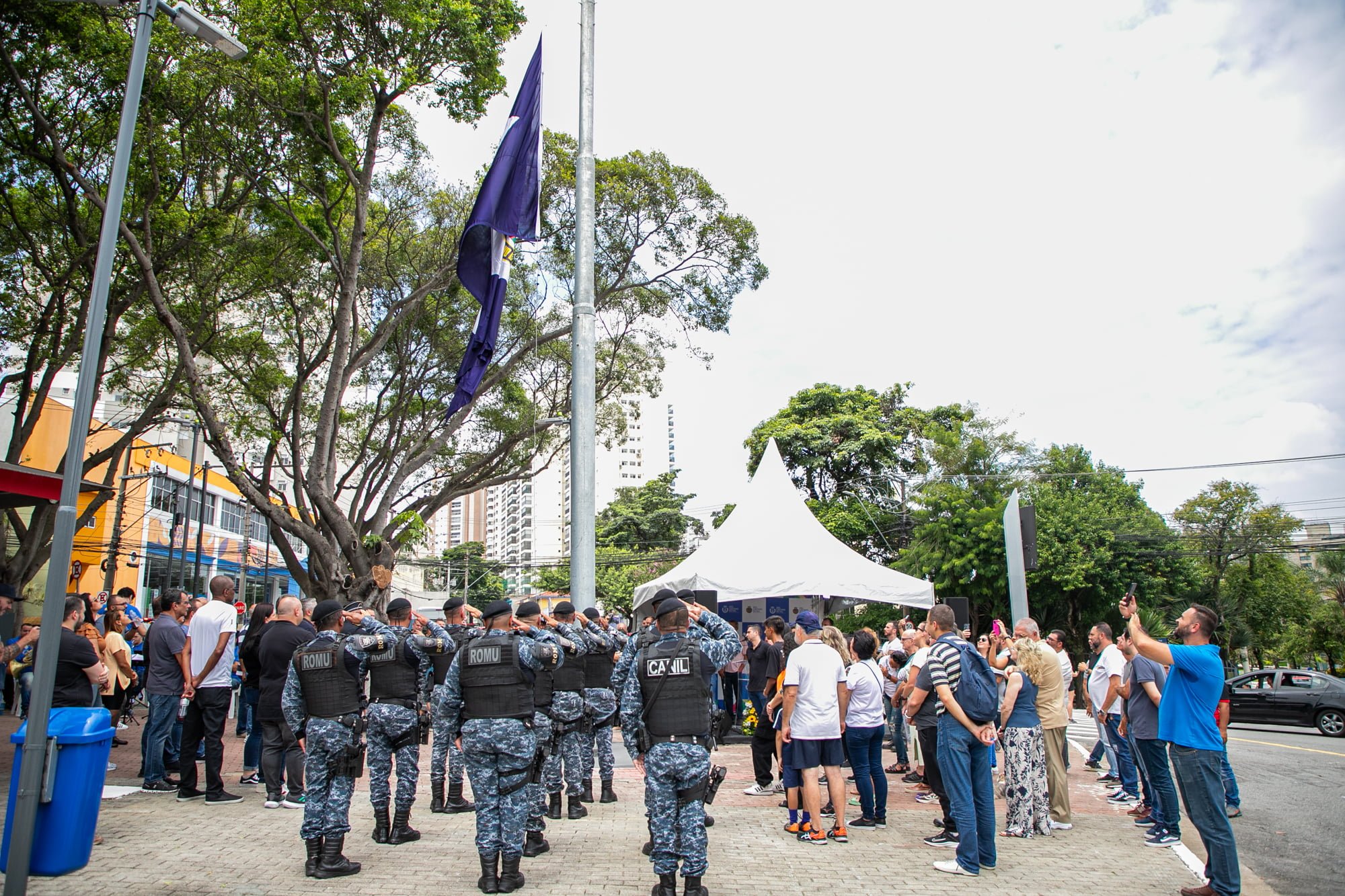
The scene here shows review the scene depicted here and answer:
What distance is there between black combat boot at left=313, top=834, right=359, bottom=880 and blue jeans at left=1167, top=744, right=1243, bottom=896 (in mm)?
5407

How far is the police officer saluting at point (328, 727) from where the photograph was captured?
19.5 feet

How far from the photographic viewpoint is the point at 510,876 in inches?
219

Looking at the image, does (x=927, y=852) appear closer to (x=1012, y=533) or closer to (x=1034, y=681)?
(x=1034, y=681)

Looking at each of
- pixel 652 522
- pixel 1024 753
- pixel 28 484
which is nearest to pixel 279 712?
pixel 28 484

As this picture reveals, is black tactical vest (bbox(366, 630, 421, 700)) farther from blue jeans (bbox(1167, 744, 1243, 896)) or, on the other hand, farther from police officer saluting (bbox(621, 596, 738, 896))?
blue jeans (bbox(1167, 744, 1243, 896))

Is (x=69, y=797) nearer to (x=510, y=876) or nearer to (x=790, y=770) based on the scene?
(x=510, y=876)

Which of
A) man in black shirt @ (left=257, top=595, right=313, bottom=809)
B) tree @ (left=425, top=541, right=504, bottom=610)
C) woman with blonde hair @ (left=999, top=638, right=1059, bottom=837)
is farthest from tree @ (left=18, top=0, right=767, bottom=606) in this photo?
tree @ (left=425, top=541, right=504, bottom=610)

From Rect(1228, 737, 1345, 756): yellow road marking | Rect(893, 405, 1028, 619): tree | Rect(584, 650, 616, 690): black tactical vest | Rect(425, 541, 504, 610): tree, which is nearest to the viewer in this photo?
Rect(584, 650, 616, 690): black tactical vest

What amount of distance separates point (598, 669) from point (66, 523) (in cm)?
473

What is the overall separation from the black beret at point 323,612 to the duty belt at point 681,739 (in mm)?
2877

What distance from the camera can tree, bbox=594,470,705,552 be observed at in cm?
6431

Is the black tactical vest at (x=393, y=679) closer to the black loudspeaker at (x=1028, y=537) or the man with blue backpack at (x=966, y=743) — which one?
the man with blue backpack at (x=966, y=743)

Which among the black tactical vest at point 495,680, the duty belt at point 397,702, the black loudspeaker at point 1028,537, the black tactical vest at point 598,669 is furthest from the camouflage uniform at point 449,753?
the black loudspeaker at point 1028,537

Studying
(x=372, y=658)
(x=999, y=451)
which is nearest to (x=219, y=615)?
(x=372, y=658)
